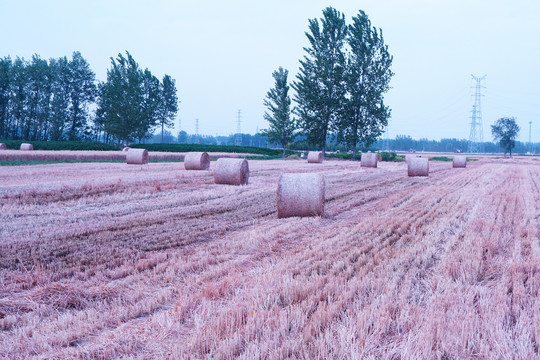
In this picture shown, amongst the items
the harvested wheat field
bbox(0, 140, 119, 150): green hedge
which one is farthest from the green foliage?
the harvested wheat field

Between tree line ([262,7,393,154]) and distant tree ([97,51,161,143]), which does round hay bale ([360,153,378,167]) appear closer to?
tree line ([262,7,393,154])

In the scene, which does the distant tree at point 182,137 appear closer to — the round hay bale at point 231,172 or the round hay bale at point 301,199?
the round hay bale at point 231,172

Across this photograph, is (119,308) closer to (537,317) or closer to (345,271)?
(345,271)

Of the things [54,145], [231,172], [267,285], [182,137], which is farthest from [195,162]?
[182,137]

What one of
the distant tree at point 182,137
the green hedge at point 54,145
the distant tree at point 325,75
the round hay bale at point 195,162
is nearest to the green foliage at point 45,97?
the green hedge at point 54,145

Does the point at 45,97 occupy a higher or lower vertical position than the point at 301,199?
higher

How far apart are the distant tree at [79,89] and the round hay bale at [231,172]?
58689 mm

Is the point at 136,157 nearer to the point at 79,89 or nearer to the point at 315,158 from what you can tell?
the point at 315,158

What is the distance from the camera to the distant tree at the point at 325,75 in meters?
49.1

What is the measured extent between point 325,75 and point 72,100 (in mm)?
41787

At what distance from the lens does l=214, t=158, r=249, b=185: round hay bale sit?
51.3 feet

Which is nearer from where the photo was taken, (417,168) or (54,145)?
(417,168)

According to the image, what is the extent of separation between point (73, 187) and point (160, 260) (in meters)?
8.23

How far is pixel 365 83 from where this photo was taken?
4875 cm
